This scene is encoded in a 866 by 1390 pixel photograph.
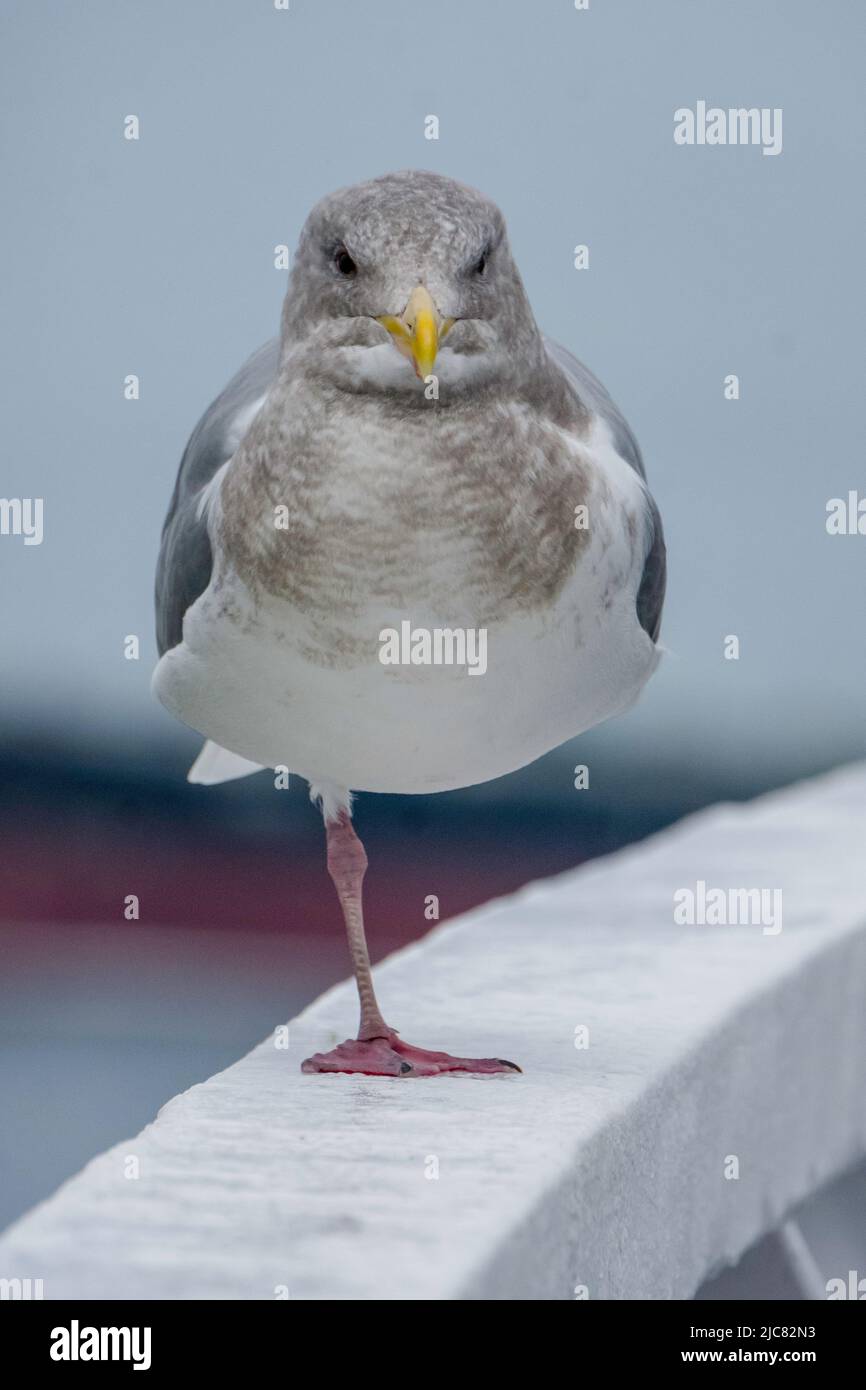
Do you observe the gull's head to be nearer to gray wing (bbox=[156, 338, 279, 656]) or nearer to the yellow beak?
the yellow beak

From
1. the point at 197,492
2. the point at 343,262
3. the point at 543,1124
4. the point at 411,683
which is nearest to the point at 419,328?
the point at 343,262

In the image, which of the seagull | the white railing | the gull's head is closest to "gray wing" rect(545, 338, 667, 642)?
the seagull

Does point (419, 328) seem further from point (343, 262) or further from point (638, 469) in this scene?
point (638, 469)

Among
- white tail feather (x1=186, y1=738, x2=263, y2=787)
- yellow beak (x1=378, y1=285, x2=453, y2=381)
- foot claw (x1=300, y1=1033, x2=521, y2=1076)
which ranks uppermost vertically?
yellow beak (x1=378, y1=285, x2=453, y2=381)

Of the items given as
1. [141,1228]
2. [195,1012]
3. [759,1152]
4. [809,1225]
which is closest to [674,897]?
[809,1225]

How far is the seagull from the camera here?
2275 millimetres

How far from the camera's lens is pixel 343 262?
234cm

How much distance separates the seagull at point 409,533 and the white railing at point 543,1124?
24cm

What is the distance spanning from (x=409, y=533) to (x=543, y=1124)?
2.25ft

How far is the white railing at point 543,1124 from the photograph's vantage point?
175 cm

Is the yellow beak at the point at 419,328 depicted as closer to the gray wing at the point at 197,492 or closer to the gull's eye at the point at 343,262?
the gull's eye at the point at 343,262

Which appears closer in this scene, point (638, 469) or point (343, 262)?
point (343, 262)

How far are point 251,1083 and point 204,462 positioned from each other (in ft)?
2.78

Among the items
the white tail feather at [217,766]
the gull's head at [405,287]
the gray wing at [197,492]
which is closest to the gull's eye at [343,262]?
the gull's head at [405,287]
